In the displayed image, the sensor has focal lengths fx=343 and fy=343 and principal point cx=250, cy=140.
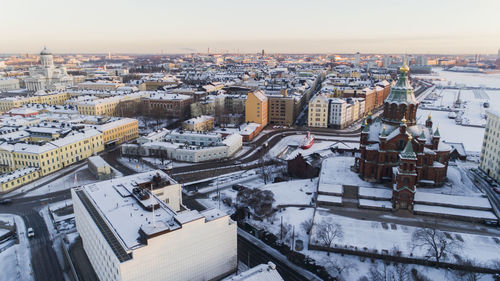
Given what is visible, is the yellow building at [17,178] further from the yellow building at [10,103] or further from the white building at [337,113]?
the white building at [337,113]

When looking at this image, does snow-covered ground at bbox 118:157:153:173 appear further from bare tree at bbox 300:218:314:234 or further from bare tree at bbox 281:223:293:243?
bare tree at bbox 300:218:314:234

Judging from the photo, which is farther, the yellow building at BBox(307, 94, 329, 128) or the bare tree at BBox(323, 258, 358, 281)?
the yellow building at BBox(307, 94, 329, 128)

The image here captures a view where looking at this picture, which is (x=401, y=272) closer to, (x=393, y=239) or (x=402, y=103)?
(x=393, y=239)

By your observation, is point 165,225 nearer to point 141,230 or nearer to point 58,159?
point 141,230

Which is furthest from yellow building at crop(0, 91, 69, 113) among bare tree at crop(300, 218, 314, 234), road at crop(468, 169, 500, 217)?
road at crop(468, 169, 500, 217)

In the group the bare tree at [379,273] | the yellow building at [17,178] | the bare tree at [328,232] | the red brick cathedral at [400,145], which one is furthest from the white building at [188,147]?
the bare tree at [379,273]

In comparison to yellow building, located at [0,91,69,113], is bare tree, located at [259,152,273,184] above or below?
below

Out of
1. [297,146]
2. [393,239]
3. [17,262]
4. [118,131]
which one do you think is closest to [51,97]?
[118,131]

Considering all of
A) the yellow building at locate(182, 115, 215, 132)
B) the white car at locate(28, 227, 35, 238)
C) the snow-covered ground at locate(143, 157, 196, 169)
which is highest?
the yellow building at locate(182, 115, 215, 132)
